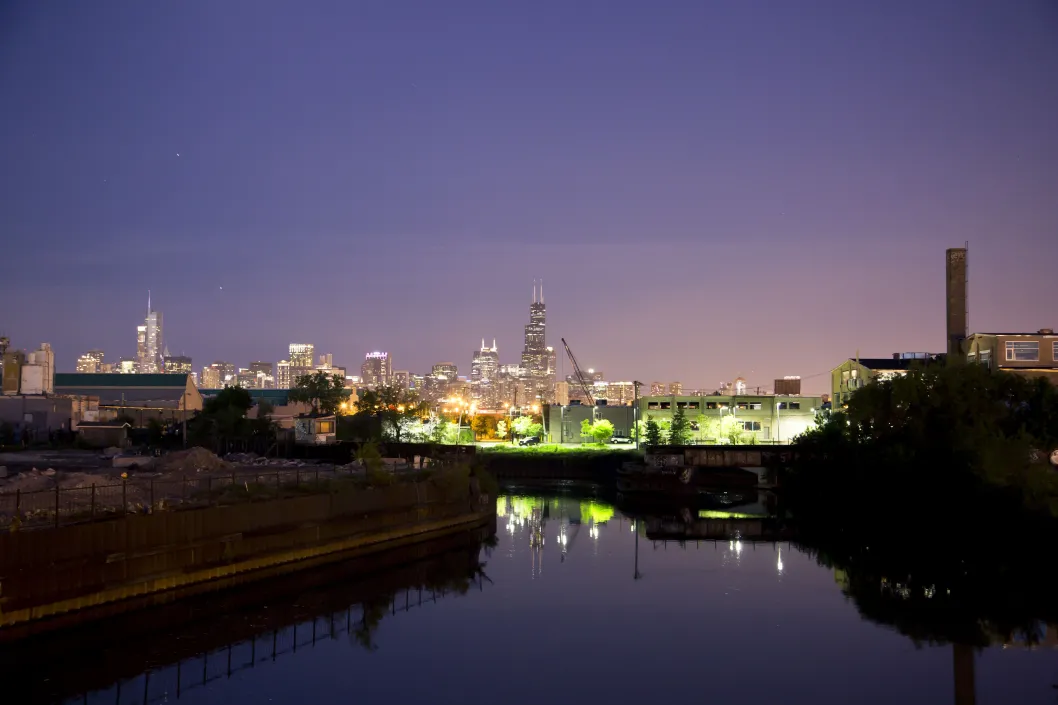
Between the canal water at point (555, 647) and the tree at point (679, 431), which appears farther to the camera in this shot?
the tree at point (679, 431)

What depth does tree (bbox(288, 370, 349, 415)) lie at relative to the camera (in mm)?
162125

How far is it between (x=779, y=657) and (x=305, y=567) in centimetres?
2150

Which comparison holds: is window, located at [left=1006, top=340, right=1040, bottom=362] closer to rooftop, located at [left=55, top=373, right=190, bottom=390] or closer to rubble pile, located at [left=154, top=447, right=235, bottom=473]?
rubble pile, located at [left=154, top=447, right=235, bottom=473]

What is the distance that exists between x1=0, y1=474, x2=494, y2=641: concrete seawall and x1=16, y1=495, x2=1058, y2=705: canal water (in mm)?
1353

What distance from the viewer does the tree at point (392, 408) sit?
125375mm

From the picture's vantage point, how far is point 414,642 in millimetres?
33625

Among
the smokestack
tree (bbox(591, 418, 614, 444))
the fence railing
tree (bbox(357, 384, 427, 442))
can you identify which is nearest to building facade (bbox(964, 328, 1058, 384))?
the smokestack

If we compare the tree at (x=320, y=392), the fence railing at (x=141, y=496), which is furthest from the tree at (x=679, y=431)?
the fence railing at (x=141, y=496)

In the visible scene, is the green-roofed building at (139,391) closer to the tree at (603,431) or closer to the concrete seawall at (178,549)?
the tree at (603,431)

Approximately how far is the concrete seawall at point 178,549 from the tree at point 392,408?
70864mm

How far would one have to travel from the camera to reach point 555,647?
108ft

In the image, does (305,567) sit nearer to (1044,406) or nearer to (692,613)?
(692,613)

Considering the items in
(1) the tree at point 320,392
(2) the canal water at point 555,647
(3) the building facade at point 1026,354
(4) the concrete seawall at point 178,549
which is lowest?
(2) the canal water at point 555,647

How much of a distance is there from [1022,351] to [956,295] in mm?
30612
